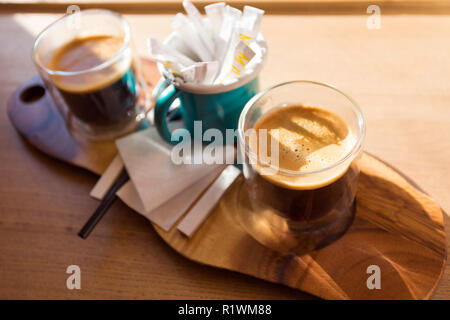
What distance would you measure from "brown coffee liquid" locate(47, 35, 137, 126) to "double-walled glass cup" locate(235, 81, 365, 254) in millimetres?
284

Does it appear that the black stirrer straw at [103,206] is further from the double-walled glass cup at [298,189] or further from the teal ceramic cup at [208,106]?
the double-walled glass cup at [298,189]

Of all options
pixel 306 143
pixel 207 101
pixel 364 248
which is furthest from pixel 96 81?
pixel 364 248

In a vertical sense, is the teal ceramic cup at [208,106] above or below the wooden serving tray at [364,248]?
above

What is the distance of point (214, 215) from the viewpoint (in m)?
0.68

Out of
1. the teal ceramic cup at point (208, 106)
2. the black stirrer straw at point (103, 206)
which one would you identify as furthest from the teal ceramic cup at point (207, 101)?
the black stirrer straw at point (103, 206)

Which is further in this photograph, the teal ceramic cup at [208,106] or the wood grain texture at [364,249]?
the teal ceramic cup at [208,106]

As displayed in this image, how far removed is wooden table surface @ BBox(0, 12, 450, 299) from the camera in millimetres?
647

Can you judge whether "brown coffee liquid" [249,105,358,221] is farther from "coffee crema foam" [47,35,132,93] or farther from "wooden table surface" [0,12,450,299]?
"coffee crema foam" [47,35,132,93]

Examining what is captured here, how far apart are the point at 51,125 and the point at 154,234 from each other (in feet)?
1.17

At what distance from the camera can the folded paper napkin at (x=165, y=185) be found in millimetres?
679

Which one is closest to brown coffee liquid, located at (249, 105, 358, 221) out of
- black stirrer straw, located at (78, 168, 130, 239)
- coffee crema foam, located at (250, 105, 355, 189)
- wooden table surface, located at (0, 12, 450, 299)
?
coffee crema foam, located at (250, 105, 355, 189)

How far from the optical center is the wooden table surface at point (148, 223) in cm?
65

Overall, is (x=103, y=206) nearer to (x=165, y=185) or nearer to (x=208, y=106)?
(x=165, y=185)
